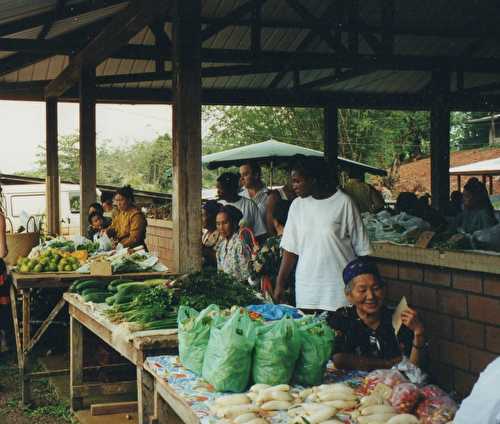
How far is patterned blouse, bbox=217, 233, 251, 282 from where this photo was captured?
5.73m

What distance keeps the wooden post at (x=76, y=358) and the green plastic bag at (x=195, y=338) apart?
2810 mm

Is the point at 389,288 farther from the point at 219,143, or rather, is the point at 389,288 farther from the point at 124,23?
the point at 219,143

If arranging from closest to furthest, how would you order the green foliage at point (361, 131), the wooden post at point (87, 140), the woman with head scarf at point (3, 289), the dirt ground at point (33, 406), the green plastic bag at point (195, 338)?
the green plastic bag at point (195, 338)
the dirt ground at point (33, 406)
the woman with head scarf at point (3, 289)
the wooden post at point (87, 140)
the green foliage at point (361, 131)

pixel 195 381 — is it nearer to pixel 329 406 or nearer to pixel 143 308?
pixel 329 406

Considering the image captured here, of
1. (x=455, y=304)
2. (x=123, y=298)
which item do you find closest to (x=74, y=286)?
(x=123, y=298)

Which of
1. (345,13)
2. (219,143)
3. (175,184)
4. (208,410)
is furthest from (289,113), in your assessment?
(208,410)

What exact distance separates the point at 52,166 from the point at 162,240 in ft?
8.27

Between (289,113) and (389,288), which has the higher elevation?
(289,113)

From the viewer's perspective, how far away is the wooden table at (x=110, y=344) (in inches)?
153

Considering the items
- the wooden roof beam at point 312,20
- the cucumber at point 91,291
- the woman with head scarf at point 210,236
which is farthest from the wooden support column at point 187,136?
the wooden roof beam at point 312,20

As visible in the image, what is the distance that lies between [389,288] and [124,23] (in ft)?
12.3

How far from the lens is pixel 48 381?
7.45m

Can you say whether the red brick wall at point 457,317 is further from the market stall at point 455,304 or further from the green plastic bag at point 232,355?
the green plastic bag at point 232,355

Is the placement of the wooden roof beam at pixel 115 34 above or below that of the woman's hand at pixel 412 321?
above
